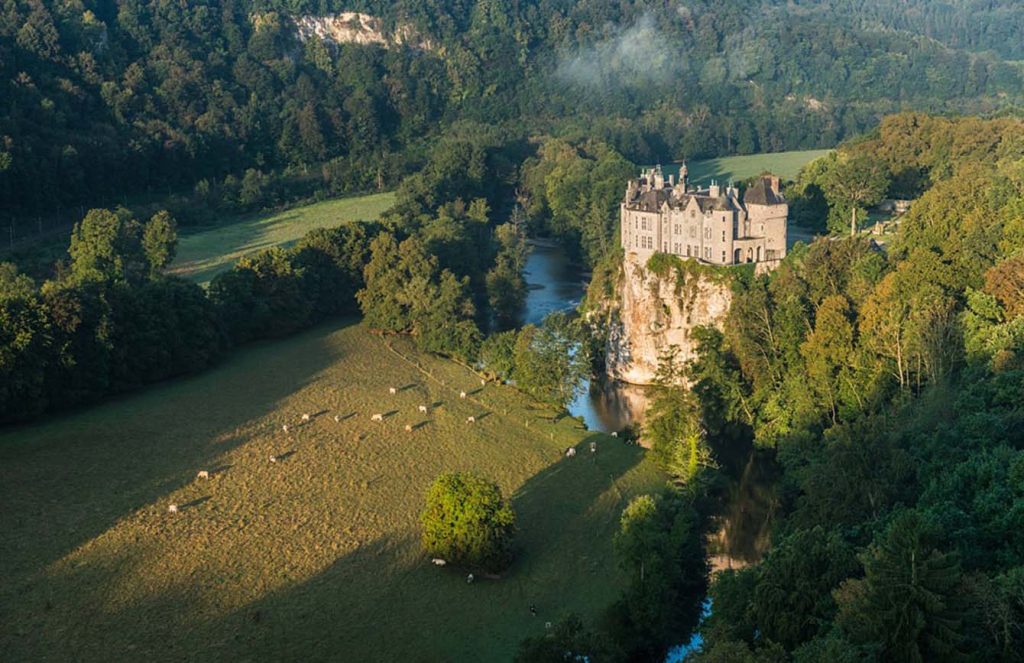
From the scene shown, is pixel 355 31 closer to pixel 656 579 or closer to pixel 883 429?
pixel 883 429

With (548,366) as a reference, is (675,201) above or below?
above

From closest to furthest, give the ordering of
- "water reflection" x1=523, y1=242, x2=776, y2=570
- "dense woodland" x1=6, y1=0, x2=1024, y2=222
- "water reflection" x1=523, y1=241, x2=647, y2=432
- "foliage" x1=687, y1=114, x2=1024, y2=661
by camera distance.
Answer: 1. "foliage" x1=687, y1=114, x2=1024, y2=661
2. "water reflection" x1=523, y1=242, x2=776, y2=570
3. "water reflection" x1=523, y1=241, x2=647, y2=432
4. "dense woodland" x1=6, y1=0, x2=1024, y2=222

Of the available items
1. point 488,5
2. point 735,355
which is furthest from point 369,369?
point 488,5

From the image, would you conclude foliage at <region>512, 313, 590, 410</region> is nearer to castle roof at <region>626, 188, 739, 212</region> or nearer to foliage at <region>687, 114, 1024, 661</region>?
foliage at <region>687, 114, 1024, 661</region>

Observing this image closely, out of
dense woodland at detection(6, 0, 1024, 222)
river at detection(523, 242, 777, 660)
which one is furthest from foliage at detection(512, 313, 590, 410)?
dense woodland at detection(6, 0, 1024, 222)

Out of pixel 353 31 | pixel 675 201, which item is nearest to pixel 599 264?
pixel 675 201

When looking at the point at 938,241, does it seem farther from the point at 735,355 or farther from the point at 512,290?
the point at 512,290
